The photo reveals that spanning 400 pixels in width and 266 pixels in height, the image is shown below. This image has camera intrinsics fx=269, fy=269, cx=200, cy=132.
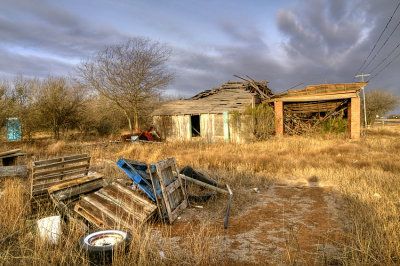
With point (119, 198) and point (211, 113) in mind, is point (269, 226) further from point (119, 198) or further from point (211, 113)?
point (211, 113)

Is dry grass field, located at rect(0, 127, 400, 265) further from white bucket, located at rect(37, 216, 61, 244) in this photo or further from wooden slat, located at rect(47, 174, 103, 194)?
wooden slat, located at rect(47, 174, 103, 194)

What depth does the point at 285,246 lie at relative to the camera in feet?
A: 12.9

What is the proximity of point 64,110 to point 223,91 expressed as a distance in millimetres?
12297

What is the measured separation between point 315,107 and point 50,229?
17513mm

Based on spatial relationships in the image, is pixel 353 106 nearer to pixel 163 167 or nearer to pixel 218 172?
pixel 218 172

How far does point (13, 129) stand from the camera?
16922 mm

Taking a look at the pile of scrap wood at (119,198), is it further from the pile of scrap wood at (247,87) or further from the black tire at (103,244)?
the pile of scrap wood at (247,87)

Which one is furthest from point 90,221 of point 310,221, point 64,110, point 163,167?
point 64,110

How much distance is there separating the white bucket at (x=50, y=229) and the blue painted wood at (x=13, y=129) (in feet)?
50.9

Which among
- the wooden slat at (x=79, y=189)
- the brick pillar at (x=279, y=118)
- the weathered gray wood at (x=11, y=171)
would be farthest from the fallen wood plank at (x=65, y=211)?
the brick pillar at (x=279, y=118)

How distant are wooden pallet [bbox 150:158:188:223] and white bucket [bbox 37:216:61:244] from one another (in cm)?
160

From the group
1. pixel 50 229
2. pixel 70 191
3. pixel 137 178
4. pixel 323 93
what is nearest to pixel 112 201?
pixel 137 178

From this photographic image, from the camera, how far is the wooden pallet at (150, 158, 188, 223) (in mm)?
4844

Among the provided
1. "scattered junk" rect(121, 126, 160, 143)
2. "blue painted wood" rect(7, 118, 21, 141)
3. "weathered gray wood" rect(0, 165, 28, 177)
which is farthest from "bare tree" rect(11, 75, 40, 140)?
"weathered gray wood" rect(0, 165, 28, 177)
